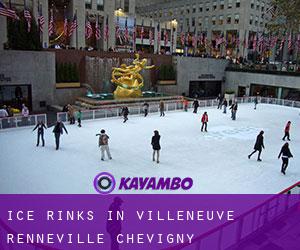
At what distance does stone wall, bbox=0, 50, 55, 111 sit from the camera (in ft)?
73.7

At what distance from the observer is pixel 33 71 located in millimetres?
23750

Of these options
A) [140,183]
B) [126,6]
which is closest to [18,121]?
[140,183]

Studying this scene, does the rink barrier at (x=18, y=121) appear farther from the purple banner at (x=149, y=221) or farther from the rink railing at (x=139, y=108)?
the purple banner at (x=149, y=221)

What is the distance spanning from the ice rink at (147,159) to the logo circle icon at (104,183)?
195mm

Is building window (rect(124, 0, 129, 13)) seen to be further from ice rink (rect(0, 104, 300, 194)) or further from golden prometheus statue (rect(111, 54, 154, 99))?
ice rink (rect(0, 104, 300, 194))

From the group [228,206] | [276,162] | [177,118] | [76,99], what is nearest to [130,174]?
[228,206]

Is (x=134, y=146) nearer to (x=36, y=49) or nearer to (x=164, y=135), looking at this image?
(x=164, y=135)

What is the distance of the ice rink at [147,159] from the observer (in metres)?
9.80

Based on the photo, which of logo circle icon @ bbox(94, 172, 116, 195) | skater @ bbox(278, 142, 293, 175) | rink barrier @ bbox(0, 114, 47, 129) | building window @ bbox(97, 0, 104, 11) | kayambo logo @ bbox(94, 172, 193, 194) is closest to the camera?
logo circle icon @ bbox(94, 172, 116, 195)

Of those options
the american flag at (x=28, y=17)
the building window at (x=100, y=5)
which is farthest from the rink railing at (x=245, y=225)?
the building window at (x=100, y=5)

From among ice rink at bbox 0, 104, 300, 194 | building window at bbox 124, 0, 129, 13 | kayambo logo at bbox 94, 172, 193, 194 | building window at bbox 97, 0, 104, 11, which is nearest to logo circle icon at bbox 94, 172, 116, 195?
kayambo logo at bbox 94, 172, 193, 194

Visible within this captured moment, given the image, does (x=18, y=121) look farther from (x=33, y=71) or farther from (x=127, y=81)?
(x=127, y=81)

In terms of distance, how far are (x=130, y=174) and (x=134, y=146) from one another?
3.67 m

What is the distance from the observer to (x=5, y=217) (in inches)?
289
